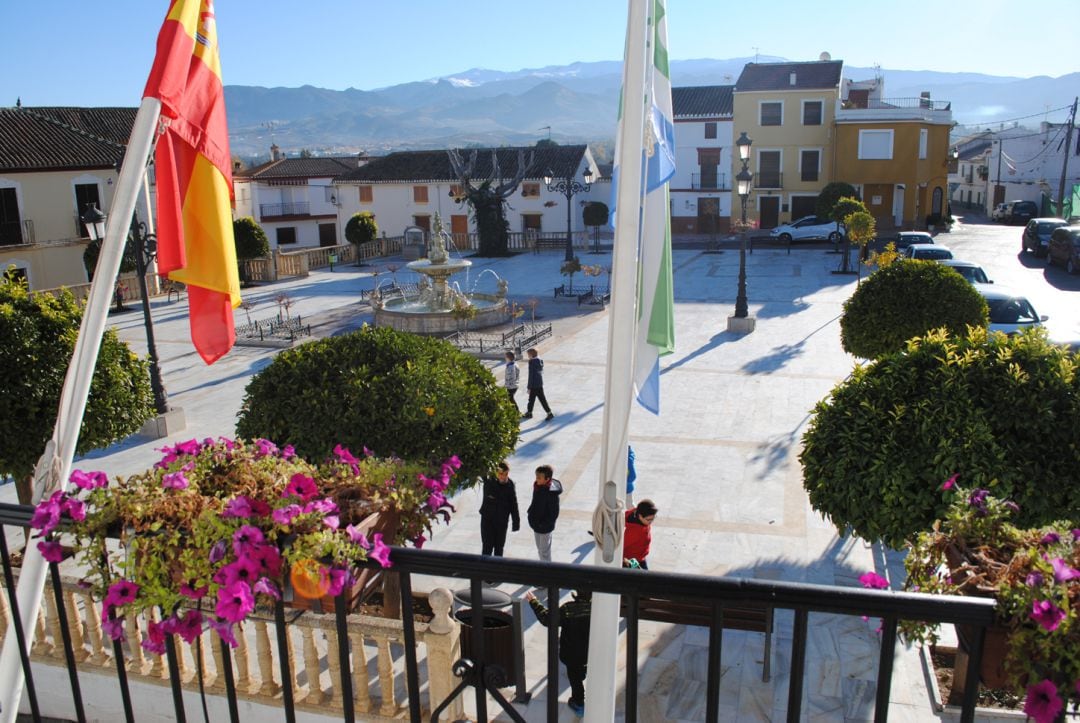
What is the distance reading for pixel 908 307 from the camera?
13.5 meters

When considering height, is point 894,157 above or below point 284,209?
above

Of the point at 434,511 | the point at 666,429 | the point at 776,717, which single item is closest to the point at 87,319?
the point at 434,511

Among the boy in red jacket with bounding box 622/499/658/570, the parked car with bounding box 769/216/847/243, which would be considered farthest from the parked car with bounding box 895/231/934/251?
the boy in red jacket with bounding box 622/499/658/570

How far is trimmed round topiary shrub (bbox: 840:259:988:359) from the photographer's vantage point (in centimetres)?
1327

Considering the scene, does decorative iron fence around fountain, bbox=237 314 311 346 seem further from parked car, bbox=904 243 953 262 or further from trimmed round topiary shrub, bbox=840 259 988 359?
parked car, bbox=904 243 953 262

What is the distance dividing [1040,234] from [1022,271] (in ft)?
14.7

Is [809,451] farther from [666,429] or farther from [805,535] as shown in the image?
[666,429]

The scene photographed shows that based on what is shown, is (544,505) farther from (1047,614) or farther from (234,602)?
(1047,614)

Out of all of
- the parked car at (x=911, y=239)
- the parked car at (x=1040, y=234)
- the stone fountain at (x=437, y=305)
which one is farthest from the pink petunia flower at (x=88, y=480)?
the parked car at (x=1040, y=234)

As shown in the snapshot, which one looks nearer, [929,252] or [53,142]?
[929,252]

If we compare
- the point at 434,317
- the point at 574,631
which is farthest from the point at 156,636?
the point at 434,317

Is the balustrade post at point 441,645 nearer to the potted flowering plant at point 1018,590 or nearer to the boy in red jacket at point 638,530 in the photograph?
the boy in red jacket at point 638,530

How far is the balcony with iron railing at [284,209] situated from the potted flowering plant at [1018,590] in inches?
1823

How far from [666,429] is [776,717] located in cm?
758
